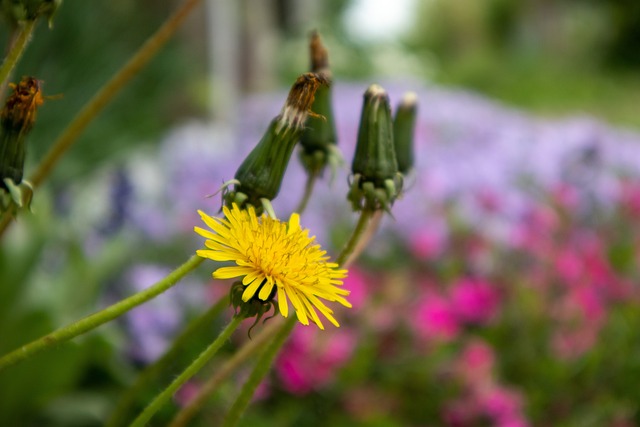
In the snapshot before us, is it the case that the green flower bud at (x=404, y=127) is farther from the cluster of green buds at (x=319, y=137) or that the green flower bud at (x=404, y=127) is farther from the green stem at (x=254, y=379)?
the green stem at (x=254, y=379)

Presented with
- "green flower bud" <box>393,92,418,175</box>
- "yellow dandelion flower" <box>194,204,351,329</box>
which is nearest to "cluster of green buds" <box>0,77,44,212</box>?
"yellow dandelion flower" <box>194,204,351,329</box>

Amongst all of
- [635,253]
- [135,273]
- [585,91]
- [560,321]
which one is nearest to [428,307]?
[560,321]

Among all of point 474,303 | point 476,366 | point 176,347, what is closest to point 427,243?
point 474,303

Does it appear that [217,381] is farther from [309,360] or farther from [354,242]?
[309,360]

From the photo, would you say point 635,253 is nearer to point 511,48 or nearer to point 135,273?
point 135,273

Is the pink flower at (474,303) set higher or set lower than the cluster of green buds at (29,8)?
lower

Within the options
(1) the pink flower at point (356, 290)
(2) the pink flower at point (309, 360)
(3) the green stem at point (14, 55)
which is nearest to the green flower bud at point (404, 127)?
(3) the green stem at point (14, 55)

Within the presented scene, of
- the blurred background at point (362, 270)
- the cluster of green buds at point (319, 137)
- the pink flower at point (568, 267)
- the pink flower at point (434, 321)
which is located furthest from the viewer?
the pink flower at point (568, 267)
